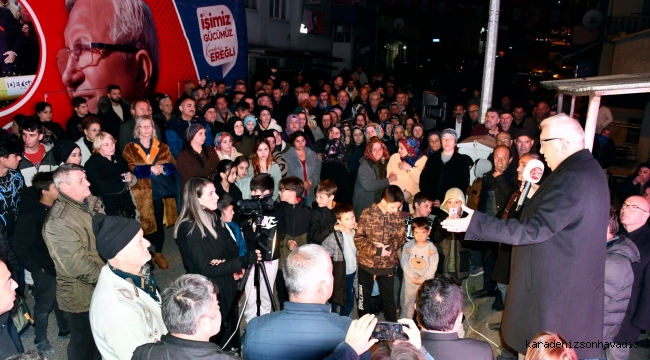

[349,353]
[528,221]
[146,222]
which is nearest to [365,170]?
[146,222]

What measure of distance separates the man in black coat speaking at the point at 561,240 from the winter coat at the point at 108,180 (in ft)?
14.1

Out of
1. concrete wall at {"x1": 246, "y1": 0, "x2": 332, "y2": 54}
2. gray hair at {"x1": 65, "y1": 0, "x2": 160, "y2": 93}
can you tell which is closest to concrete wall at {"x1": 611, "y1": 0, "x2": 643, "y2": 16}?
concrete wall at {"x1": 246, "y1": 0, "x2": 332, "y2": 54}

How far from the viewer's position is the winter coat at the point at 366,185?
6.74 metres

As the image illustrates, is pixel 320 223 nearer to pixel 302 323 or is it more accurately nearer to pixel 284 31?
pixel 302 323

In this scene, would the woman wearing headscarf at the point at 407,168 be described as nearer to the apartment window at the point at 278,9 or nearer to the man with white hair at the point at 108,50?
the man with white hair at the point at 108,50

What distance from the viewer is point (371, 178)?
6.79 meters

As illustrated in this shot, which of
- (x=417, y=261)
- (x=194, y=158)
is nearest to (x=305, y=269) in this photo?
(x=417, y=261)

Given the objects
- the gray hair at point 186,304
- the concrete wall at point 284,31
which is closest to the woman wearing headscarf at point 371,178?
the gray hair at point 186,304

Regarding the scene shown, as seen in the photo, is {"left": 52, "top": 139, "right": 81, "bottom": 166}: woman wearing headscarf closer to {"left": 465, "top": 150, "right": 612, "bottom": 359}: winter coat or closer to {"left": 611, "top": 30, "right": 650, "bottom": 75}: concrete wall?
{"left": 465, "top": 150, "right": 612, "bottom": 359}: winter coat

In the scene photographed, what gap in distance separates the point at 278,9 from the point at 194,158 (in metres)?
15.7

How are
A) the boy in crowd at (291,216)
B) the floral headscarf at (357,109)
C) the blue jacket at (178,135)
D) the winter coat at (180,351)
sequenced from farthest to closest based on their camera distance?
1. the floral headscarf at (357,109)
2. the blue jacket at (178,135)
3. the boy in crowd at (291,216)
4. the winter coat at (180,351)

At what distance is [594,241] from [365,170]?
13.1ft

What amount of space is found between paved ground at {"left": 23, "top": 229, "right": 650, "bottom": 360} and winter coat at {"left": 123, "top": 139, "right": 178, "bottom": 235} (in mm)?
572

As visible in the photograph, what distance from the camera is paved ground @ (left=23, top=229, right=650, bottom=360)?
498 centimetres
